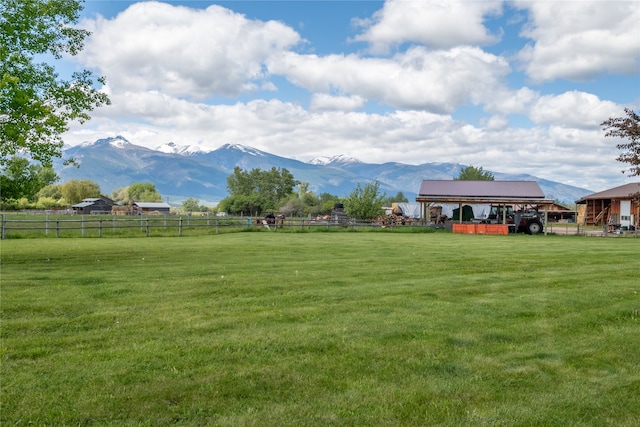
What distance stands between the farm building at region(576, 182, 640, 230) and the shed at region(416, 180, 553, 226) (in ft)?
25.0

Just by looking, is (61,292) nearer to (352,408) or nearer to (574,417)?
(352,408)

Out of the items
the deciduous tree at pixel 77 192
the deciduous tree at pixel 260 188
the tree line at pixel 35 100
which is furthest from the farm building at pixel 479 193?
the deciduous tree at pixel 77 192

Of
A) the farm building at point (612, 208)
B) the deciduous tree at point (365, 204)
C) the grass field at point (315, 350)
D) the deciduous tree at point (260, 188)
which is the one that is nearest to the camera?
the grass field at point (315, 350)

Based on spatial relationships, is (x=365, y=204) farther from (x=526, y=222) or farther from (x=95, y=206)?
(x=95, y=206)

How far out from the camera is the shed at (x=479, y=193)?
42.4 metres

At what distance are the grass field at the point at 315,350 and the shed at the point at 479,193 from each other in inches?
1244

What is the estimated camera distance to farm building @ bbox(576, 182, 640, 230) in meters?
47.8

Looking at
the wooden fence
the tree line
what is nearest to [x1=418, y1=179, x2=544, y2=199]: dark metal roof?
the wooden fence

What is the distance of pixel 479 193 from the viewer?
45375 millimetres

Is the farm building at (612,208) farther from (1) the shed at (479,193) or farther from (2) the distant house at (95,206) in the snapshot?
(2) the distant house at (95,206)

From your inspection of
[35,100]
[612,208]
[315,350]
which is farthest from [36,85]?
[612,208]

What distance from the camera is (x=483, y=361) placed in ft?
19.0

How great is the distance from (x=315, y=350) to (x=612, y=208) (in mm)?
54390

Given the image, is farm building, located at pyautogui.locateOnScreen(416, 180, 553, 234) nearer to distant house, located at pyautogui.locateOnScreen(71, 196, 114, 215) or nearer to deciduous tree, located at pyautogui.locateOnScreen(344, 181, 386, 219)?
deciduous tree, located at pyautogui.locateOnScreen(344, 181, 386, 219)
